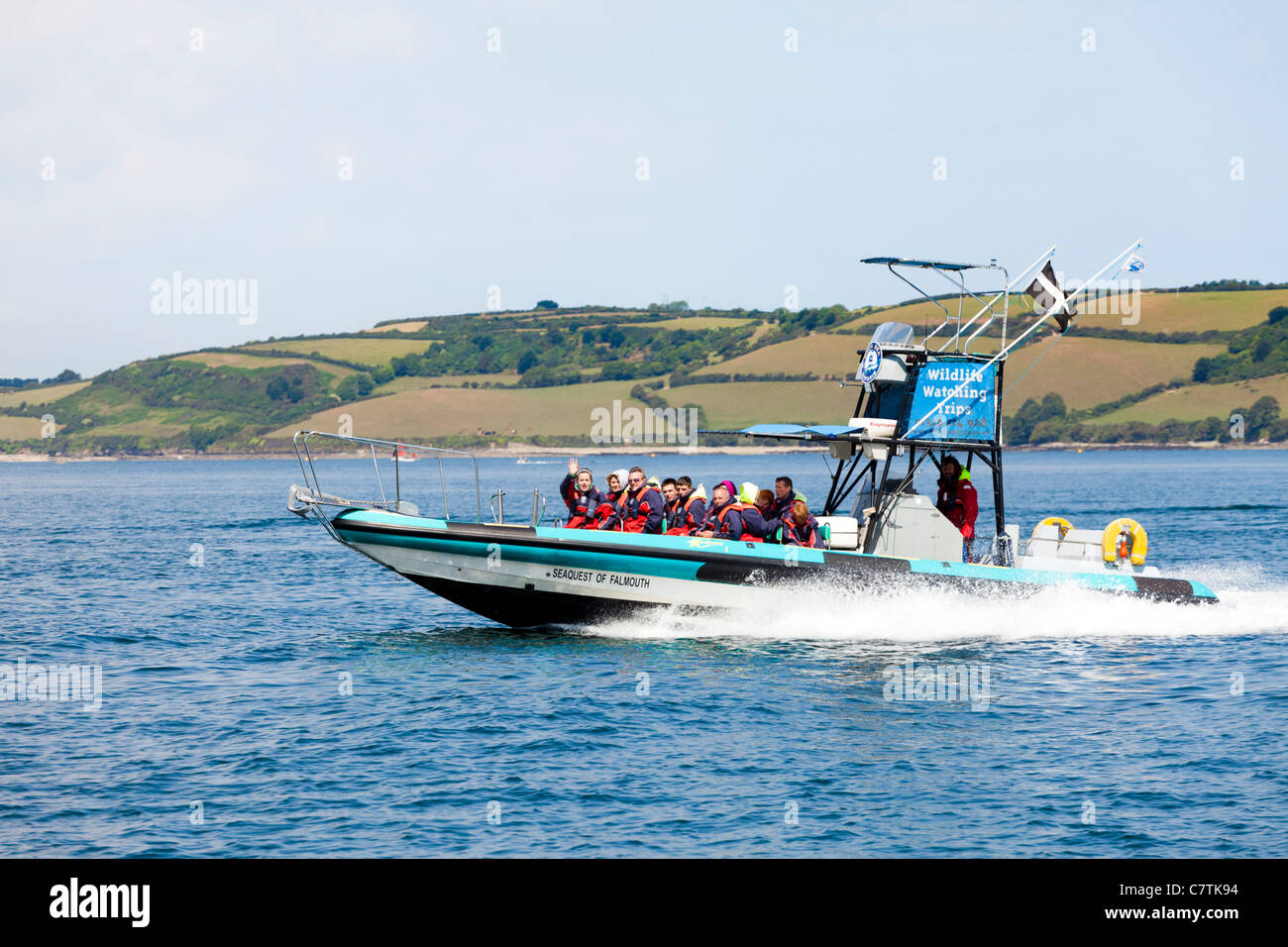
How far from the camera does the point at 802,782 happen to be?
10.4 metres

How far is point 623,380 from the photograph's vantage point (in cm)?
13088

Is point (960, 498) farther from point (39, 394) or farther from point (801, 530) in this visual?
point (39, 394)

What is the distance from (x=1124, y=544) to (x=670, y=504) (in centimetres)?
622

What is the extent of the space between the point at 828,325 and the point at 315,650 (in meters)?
119

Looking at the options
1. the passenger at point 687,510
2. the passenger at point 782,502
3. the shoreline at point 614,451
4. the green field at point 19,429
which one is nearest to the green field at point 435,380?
the shoreline at point 614,451

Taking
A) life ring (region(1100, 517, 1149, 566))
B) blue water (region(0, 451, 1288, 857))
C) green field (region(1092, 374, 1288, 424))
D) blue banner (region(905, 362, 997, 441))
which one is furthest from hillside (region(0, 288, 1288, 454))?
blue water (region(0, 451, 1288, 857))

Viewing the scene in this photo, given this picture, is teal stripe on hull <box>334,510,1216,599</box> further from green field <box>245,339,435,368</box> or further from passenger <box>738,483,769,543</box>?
green field <box>245,339,435,368</box>

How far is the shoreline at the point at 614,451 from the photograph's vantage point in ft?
373

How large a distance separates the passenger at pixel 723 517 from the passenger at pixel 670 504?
47cm

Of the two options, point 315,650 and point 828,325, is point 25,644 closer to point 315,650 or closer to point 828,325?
point 315,650

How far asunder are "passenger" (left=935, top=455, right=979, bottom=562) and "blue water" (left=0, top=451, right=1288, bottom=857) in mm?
982

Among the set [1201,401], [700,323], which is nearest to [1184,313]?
[1201,401]

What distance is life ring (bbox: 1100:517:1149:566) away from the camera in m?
16.4
